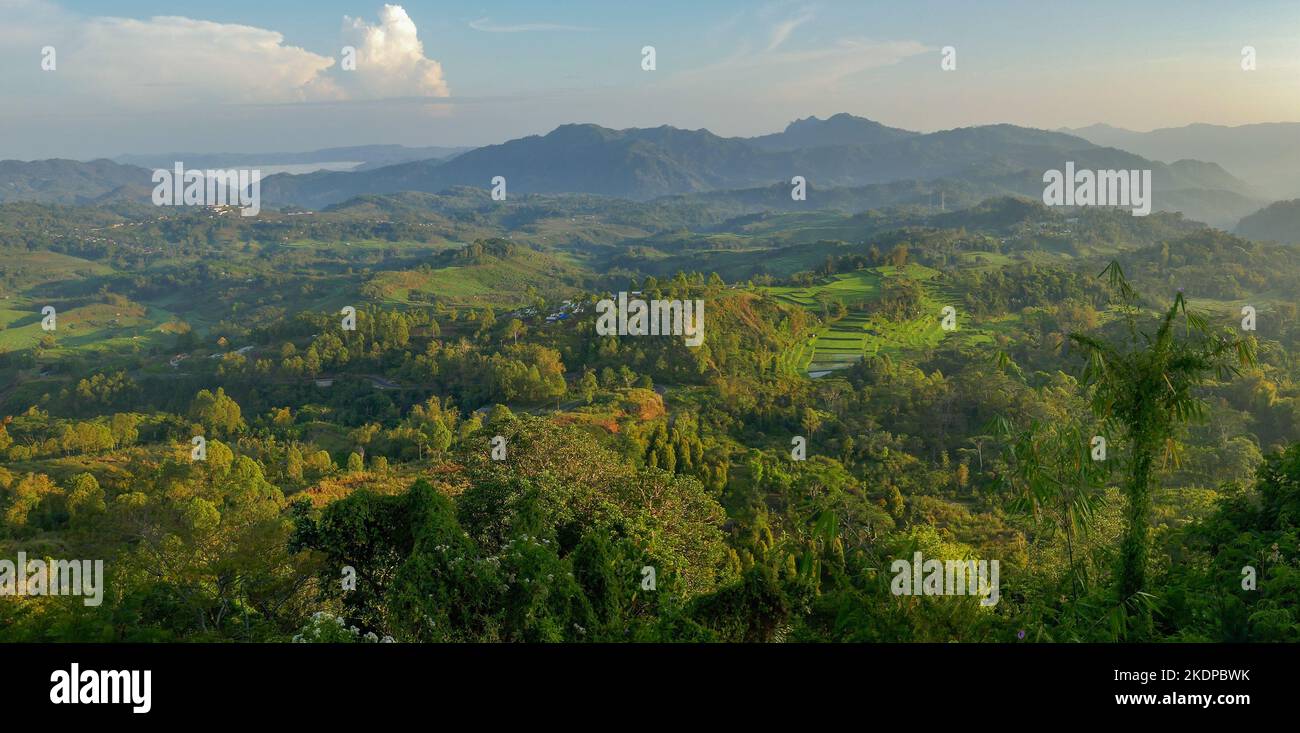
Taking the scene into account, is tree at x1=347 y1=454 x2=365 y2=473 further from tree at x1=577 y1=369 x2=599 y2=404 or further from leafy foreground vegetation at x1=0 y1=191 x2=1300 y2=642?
tree at x1=577 y1=369 x2=599 y2=404

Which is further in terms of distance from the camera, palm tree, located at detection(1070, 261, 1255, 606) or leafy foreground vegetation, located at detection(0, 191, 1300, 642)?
leafy foreground vegetation, located at detection(0, 191, 1300, 642)

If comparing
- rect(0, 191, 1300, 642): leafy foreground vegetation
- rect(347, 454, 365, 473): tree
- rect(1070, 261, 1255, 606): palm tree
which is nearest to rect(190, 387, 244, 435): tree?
rect(0, 191, 1300, 642): leafy foreground vegetation

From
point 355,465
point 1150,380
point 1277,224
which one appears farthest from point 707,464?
point 1277,224

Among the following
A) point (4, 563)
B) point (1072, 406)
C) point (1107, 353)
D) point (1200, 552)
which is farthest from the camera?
point (1072, 406)

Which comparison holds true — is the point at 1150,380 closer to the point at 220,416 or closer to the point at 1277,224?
the point at 220,416

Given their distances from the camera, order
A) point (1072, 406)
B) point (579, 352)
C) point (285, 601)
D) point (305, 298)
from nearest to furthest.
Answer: point (285, 601), point (1072, 406), point (579, 352), point (305, 298)

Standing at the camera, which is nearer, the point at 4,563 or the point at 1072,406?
the point at 4,563
